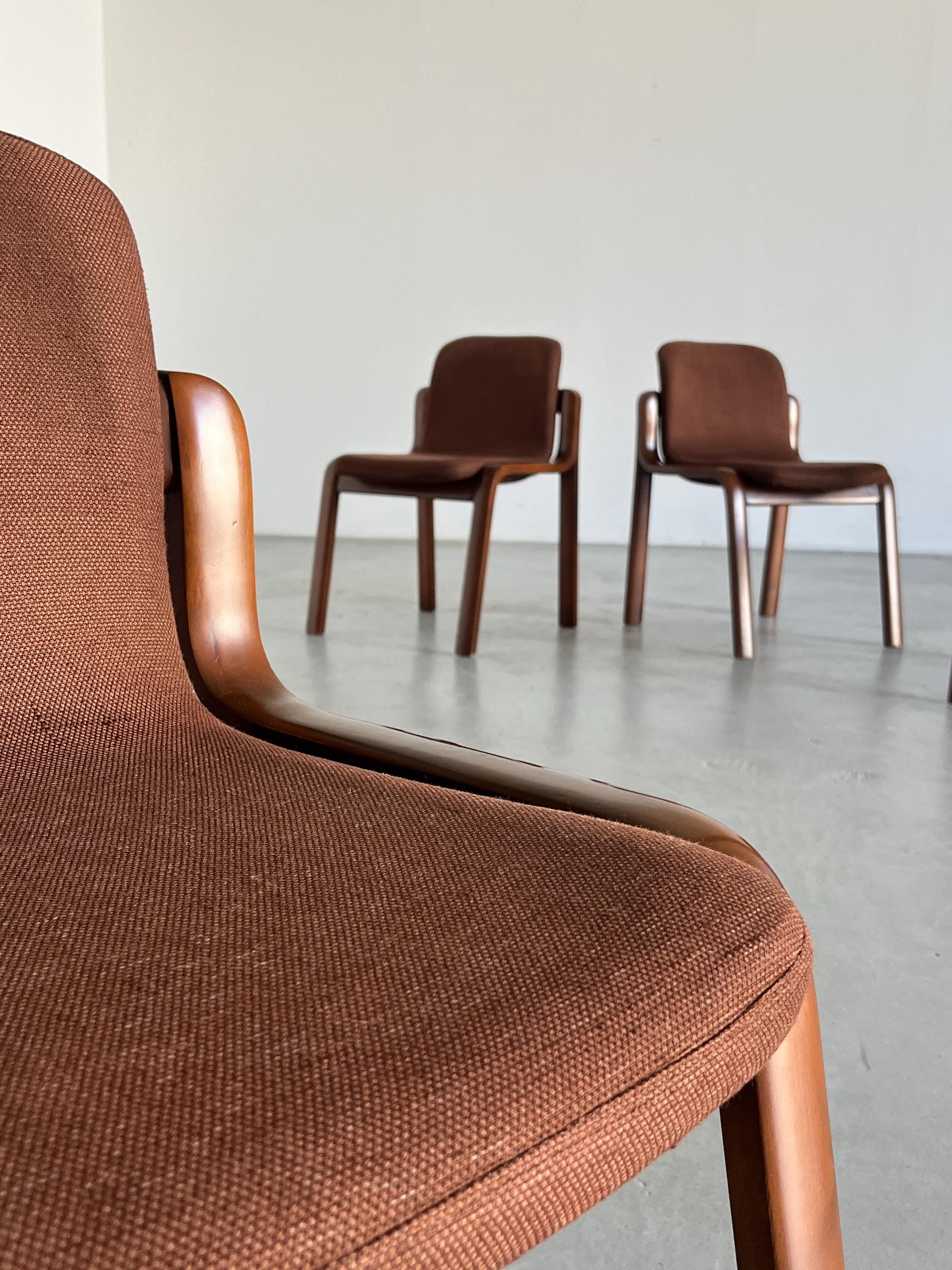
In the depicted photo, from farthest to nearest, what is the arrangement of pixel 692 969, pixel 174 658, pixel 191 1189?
1. pixel 174 658
2. pixel 692 969
3. pixel 191 1189

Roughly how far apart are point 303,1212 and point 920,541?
483 centimetres

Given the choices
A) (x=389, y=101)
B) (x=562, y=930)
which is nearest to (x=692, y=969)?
(x=562, y=930)

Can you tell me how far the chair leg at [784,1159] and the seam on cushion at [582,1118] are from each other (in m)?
0.03

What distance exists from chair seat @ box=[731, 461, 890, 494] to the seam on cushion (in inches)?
88.1

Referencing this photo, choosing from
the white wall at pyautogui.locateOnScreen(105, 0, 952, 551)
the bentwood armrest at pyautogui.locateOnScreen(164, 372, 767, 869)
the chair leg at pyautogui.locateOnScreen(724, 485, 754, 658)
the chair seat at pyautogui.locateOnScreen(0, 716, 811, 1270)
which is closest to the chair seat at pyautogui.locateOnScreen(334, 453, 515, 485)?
the chair leg at pyautogui.locateOnScreen(724, 485, 754, 658)

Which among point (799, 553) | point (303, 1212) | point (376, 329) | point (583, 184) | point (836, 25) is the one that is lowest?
point (799, 553)

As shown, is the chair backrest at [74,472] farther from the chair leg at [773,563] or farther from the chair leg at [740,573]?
the chair leg at [773,563]

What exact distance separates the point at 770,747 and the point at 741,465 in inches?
39.0

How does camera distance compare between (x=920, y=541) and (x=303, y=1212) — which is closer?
(x=303, y=1212)

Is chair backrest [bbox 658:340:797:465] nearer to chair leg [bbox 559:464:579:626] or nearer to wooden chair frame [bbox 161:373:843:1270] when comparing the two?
chair leg [bbox 559:464:579:626]

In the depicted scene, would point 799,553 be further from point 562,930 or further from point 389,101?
point 562,930

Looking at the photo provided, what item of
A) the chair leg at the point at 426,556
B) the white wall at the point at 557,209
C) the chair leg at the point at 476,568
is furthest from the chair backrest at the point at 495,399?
the white wall at the point at 557,209

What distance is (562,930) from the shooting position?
36 cm

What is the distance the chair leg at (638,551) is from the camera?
9.12 feet
